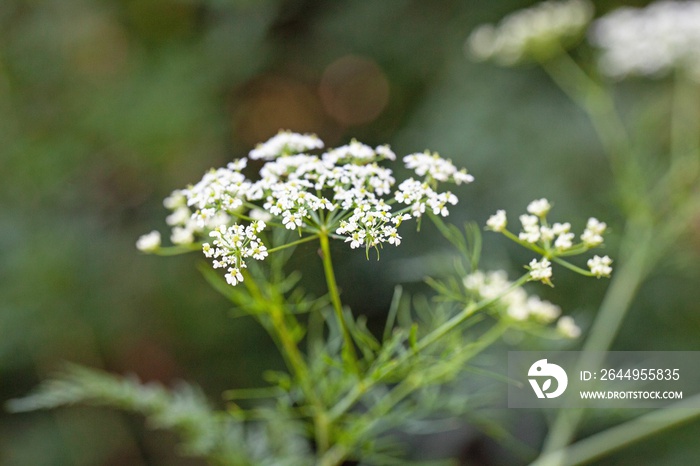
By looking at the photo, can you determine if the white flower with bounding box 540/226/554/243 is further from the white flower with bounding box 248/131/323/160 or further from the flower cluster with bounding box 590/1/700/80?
the flower cluster with bounding box 590/1/700/80

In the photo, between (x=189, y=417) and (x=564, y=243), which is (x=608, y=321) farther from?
(x=189, y=417)

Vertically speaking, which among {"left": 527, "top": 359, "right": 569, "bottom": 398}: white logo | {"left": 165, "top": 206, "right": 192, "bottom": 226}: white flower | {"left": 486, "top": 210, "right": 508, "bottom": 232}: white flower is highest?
{"left": 165, "top": 206, "right": 192, "bottom": 226}: white flower

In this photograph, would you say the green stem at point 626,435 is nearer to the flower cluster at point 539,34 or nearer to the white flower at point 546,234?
the white flower at point 546,234

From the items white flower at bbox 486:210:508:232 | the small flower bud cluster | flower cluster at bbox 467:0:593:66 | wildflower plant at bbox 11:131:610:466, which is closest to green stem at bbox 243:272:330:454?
wildflower plant at bbox 11:131:610:466

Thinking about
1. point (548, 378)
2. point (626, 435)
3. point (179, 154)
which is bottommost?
point (626, 435)

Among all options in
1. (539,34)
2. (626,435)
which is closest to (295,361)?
(626,435)

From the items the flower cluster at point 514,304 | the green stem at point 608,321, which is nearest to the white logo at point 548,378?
the green stem at point 608,321

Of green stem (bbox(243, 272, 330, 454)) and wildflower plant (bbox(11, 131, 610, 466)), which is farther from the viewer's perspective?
green stem (bbox(243, 272, 330, 454))
